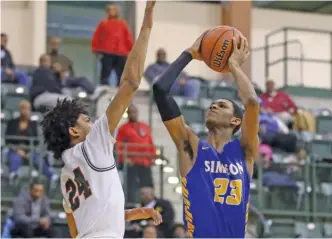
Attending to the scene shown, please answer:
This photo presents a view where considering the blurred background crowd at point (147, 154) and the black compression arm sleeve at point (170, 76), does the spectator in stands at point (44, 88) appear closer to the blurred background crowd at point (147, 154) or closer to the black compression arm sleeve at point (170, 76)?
the blurred background crowd at point (147, 154)

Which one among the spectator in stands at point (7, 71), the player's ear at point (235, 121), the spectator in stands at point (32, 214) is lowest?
the spectator in stands at point (32, 214)

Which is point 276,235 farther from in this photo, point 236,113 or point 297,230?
point 236,113

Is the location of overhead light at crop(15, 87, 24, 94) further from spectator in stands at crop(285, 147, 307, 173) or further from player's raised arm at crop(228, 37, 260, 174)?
player's raised arm at crop(228, 37, 260, 174)

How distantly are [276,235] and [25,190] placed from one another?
3.17 meters

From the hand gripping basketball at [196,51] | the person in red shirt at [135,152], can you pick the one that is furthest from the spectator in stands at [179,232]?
the hand gripping basketball at [196,51]

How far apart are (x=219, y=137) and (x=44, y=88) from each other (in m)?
7.49

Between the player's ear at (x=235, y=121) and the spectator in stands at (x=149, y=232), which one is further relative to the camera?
the spectator in stands at (x=149, y=232)

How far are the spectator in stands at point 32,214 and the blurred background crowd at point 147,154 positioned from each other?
0.01 metres

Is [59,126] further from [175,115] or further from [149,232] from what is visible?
[149,232]

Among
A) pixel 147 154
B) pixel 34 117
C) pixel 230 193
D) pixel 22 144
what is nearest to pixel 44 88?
pixel 34 117

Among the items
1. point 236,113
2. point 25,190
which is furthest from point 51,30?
point 236,113

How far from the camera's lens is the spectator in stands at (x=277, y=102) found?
1559 cm

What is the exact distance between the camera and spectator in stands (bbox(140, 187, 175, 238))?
11.2 metres

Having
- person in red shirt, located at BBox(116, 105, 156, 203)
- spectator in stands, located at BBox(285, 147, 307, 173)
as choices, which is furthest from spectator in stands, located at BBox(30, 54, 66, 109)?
spectator in stands, located at BBox(285, 147, 307, 173)
